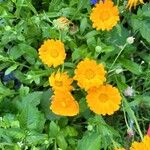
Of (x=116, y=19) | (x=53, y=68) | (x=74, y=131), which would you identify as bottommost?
(x=74, y=131)

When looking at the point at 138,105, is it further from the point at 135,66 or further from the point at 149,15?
the point at 149,15

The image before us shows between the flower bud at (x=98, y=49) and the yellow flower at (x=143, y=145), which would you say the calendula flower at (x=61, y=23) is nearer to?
the flower bud at (x=98, y=49)

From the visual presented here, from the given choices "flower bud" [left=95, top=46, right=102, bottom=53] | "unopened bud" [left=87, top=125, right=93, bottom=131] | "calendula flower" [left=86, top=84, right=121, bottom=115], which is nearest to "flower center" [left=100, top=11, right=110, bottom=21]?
"flower bud" [left=95, top=46, right=102, bottom=53]

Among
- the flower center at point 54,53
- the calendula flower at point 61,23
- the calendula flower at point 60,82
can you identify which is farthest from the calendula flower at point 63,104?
the calendula flower at point 61,23

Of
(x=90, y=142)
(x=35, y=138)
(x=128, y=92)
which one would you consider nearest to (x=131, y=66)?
(x=128, y=92)

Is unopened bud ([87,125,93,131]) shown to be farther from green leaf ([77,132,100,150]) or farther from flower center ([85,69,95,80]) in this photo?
flower center ([85,69,95,80])

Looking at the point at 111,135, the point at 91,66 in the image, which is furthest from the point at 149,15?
the point at 111,135

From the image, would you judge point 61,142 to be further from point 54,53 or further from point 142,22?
point 142,22
